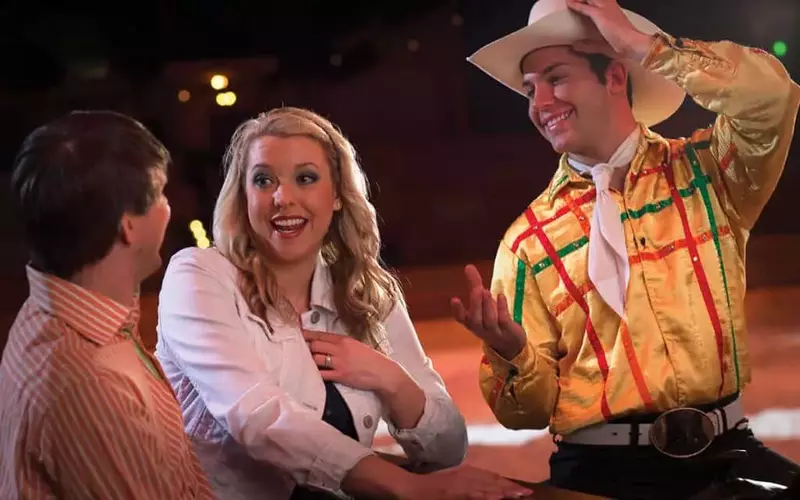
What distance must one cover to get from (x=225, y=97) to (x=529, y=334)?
51.4 inches

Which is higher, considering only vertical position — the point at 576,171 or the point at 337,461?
the point at 576,171

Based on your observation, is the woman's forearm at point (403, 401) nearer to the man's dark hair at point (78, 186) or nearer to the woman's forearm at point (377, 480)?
the woman's forearm at point (377, 480)

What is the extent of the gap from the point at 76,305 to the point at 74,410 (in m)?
0.14

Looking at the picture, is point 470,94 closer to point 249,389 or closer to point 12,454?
point 249,389

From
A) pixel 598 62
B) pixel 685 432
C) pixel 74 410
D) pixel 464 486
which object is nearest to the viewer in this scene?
pixel 74 410

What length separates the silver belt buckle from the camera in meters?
1.67

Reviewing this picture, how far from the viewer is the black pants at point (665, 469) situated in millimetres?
1669

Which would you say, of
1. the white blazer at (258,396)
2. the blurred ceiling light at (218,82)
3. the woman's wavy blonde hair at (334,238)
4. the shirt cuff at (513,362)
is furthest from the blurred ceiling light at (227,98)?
the shirt cuff at (513,362)

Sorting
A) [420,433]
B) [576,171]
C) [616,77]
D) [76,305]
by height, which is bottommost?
[420,433]

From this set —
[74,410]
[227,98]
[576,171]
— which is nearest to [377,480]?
[74,410]

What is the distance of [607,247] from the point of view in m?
1.72

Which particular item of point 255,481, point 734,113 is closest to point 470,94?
point 734,113

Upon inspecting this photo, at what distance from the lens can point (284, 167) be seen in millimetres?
1604

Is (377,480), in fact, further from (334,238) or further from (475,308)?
(334,238)
